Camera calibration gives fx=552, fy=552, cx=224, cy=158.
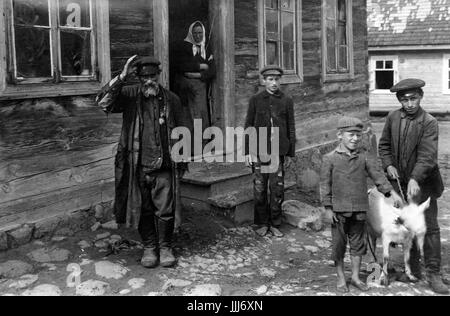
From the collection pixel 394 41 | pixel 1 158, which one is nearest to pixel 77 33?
pixel 1 158

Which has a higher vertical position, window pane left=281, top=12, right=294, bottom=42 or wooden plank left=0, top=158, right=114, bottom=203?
window pane left=281, top=12, right=294, bottom=42

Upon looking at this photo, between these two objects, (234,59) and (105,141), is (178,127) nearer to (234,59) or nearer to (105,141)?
(105,141)

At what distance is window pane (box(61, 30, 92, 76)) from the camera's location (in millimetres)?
5832

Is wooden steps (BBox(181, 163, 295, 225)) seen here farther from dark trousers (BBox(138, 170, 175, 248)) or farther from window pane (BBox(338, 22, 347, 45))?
window pane (BBox(338, 22, 347, 45))

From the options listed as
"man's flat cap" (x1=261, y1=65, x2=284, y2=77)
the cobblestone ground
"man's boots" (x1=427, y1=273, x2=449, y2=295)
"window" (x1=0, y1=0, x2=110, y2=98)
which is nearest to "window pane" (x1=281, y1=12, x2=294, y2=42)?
"man's flat cap" (x1=261, y1=65, x2=284, y2=77)

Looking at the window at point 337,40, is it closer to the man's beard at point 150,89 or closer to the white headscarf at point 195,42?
the white headscarf at point 195,42

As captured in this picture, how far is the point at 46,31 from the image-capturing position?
5.64 m

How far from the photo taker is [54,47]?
18.7 feet

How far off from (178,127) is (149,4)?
6.83 ft

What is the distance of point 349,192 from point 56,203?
311 centimetres

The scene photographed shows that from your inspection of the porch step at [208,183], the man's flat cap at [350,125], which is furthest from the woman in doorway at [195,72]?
the man's flat cap at [350,125]

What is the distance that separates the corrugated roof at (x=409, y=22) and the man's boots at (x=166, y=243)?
59.4ft

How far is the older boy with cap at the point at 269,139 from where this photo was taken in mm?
6406

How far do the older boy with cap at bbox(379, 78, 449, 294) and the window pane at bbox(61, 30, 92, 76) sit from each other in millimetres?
3269
